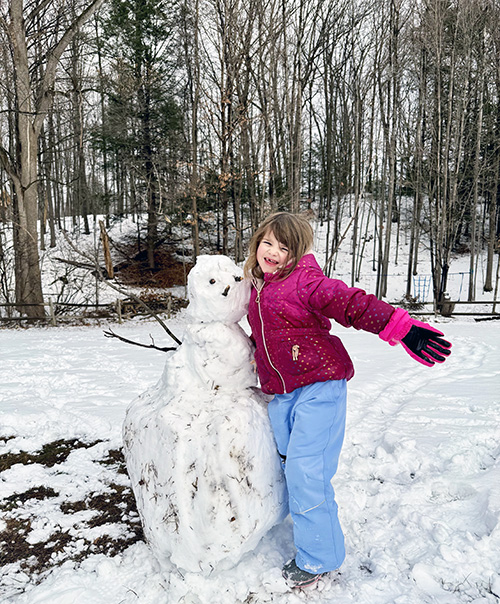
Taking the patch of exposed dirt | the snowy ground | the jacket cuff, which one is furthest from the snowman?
the jacket cuff

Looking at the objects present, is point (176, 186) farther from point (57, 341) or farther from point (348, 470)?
→ point (348, 470)

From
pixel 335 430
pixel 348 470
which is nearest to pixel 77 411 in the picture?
pixel 348 470

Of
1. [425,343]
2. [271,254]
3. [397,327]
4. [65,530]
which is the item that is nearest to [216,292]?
[271,254]

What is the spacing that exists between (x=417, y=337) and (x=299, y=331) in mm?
541

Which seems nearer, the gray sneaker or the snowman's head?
the gray sneaker

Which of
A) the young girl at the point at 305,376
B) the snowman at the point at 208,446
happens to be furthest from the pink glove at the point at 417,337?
the snowman at the point at 208,446

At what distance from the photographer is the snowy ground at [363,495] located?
1928 millimetres

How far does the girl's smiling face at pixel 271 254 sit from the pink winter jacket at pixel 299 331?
4.1 inches

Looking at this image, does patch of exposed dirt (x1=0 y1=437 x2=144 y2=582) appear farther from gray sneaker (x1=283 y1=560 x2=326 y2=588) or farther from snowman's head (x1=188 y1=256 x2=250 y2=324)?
snowman's head (x1=188 y1=256 x2=250 y2=324)

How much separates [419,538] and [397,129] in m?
15.4

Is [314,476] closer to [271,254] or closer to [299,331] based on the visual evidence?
[299,331]

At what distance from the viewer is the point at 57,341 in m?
8.85

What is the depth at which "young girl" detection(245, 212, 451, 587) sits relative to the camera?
1.92 metres

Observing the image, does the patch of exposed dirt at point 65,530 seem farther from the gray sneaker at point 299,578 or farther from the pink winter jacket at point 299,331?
the pink winter jacket at point 299,331
